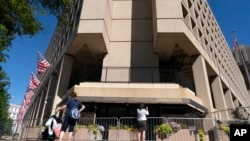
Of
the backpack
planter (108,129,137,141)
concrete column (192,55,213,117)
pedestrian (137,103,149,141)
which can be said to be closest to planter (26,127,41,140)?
planter (108,129,137,141)

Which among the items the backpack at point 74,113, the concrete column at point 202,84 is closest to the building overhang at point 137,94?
the concrete column at point 202,84

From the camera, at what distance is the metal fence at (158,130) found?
39.1 ft

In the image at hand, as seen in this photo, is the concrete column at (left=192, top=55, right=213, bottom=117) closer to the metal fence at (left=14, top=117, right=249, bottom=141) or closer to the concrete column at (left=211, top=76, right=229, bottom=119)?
the metal fence at (left=14, top=117, right=249, bottom=141)

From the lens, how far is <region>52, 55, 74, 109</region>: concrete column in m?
19.6

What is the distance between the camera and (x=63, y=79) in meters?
20.3

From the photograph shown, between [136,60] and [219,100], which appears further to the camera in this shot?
[219,100]

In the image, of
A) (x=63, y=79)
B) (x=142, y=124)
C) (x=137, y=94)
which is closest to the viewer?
(x=142, y=124)

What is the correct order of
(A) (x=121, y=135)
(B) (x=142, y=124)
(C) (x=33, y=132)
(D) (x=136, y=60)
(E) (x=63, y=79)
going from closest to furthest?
(B) (x=142, y=124), (A) (x=121, y=135), (C) (x=33, y=132), (D) (x=136, y=60), (E) (x=63, y=79)

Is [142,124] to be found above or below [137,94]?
below

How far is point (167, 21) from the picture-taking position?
57.6ft

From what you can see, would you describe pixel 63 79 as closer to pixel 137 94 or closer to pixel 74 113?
pixel 137 94

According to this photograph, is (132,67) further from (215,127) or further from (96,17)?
(215,127)

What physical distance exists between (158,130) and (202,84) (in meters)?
8.36


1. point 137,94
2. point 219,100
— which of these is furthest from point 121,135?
point 219,100
